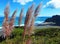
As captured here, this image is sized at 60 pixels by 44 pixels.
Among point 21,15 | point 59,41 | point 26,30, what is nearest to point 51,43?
point 59,41

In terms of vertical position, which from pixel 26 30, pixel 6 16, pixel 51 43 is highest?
pixel 6 16

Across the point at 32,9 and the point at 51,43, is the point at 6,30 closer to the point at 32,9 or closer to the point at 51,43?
the point at 32,9

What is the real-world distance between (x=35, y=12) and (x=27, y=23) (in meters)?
0.22

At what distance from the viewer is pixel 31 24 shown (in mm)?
3016

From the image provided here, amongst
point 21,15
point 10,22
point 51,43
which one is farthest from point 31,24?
point 51,43

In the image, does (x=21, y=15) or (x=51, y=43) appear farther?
(x=51, y=43)

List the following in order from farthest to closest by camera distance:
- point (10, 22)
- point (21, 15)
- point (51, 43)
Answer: point (51, 43) → point (21, 15) → point (10, 22)

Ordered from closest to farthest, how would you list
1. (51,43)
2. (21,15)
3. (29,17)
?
(29,17), (21,15), (51,43)

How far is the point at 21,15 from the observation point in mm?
3510

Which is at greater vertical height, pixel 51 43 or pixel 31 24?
pixel 31 24

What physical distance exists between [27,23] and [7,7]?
321 mm

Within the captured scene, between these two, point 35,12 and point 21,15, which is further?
point 21,15

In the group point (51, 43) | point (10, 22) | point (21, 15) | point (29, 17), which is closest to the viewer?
point (29, 17)

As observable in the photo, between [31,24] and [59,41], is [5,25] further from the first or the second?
[59,41]
